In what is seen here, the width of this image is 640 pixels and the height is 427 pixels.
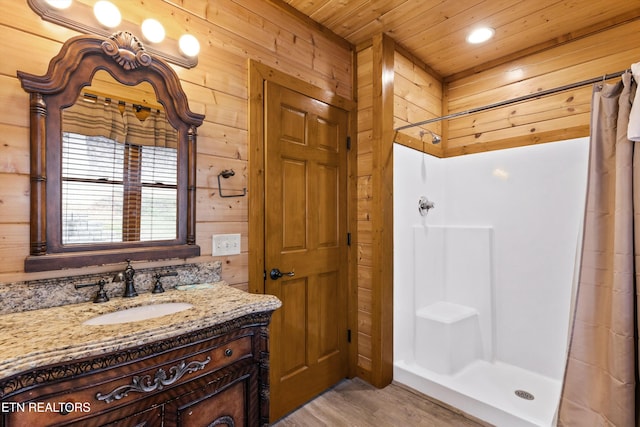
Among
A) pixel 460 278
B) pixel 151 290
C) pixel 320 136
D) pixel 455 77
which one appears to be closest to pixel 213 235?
pixel 151 290

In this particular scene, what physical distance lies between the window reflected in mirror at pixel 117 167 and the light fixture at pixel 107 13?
22 centimetres

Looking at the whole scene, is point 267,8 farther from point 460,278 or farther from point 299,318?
point 460,278

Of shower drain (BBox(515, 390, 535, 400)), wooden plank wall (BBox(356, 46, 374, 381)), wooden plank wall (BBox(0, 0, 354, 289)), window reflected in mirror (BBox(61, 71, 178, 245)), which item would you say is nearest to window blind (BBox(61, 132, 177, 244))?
window reflected in mirror (BBox(61, 71, 178, 245))

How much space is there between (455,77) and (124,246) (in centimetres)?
301

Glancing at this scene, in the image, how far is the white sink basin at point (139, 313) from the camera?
1.22m

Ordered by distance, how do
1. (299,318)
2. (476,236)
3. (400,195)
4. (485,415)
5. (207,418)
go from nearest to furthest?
(207,418)
(485,415)
(299,318)
(400,195)
(476,236)

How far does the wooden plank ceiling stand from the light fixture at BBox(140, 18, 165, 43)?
918mm

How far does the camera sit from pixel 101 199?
1376 mm

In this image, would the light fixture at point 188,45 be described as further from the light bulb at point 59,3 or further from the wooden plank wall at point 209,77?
the light bulb at point 59,3

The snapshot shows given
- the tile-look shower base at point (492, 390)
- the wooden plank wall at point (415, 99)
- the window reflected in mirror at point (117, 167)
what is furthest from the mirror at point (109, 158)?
the tile-look shower base at point (492, 390)

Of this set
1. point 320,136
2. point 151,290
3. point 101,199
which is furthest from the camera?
point 320,136

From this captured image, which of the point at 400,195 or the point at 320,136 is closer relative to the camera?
the point at 320,136

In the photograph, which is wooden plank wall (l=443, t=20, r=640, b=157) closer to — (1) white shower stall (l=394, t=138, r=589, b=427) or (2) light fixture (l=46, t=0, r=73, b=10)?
(1) white shower stall (l=394, t=138, r=589, b=427)

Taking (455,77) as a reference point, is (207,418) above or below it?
below
